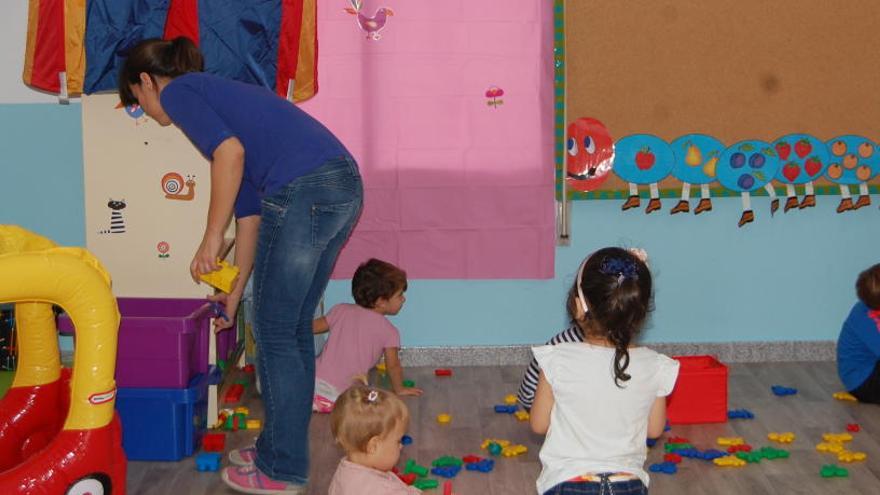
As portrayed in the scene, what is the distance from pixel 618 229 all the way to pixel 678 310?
0.45 meters

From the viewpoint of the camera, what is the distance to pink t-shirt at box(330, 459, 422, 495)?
2.47m

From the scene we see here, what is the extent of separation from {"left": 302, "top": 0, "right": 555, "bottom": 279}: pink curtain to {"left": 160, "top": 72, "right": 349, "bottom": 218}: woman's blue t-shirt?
61.1 inches

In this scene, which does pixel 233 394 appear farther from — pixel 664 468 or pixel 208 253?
pixel 664 468

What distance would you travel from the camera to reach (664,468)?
348cm

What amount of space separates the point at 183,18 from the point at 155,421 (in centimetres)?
140

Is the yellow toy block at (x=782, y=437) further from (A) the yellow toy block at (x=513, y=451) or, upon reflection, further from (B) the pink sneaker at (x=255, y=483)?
(B) the pink sneaker at (x=255, y=483)

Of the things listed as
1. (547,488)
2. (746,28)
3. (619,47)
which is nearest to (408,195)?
(619,47)

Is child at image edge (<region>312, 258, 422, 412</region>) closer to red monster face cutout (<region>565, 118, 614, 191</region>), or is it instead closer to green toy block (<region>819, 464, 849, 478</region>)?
red monster face cutout (<region>565, 118, 614, 191</region>)

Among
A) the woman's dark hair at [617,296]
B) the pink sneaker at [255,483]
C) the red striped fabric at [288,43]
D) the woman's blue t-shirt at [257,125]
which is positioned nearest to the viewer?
the woman's dark hair at [617,296]

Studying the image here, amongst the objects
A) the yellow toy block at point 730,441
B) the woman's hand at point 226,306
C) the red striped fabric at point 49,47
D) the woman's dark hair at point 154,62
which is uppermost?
the red striped fabric at point 49,47

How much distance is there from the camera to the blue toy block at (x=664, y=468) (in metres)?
3.48

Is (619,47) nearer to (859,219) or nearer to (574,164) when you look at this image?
(574,164)

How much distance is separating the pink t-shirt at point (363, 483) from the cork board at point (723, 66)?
8.14ft

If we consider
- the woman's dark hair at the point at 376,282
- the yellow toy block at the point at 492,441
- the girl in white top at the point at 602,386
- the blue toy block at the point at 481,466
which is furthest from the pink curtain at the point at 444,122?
the girl in white top at the point at 602,386
